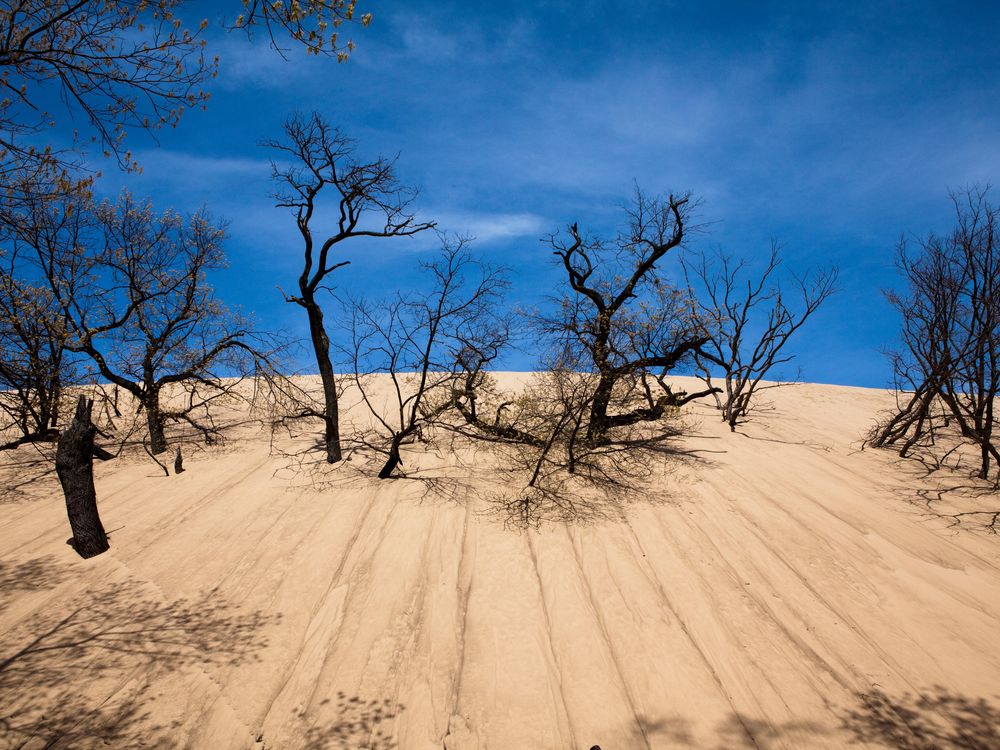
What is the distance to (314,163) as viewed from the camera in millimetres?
10281

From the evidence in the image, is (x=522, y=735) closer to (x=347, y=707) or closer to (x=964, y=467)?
(x=347, y=707)

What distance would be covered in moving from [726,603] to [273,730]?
5.25 meters

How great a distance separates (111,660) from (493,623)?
164 inches

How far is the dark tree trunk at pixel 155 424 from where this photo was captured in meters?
12.2

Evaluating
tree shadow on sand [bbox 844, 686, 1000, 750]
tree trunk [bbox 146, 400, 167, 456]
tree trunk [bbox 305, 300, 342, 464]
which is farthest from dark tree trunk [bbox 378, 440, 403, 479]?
tree shadow on sand [bbox 844, 686, 1000, 750]

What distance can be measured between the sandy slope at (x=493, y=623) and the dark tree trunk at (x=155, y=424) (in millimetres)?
2812

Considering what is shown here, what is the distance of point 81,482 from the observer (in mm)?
7480

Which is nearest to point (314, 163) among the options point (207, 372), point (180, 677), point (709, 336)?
point (207, 372)

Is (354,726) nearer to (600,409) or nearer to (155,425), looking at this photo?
(600,409)

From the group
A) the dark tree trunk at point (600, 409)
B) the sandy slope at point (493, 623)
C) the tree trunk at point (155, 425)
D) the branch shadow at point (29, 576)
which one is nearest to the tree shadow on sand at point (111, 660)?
the sandy slope at point (493, 623)

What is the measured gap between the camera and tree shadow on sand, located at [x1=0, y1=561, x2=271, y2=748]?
480 centimetres

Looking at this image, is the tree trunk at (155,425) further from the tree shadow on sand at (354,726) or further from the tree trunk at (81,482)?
the tree shadow on sand at (354,726)

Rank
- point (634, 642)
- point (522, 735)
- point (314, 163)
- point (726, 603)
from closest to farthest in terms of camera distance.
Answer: point (522, 735) < point (634, 642) < point (726, 603) < point (314, 163)

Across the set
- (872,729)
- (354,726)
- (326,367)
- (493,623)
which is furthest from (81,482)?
(872,729)
